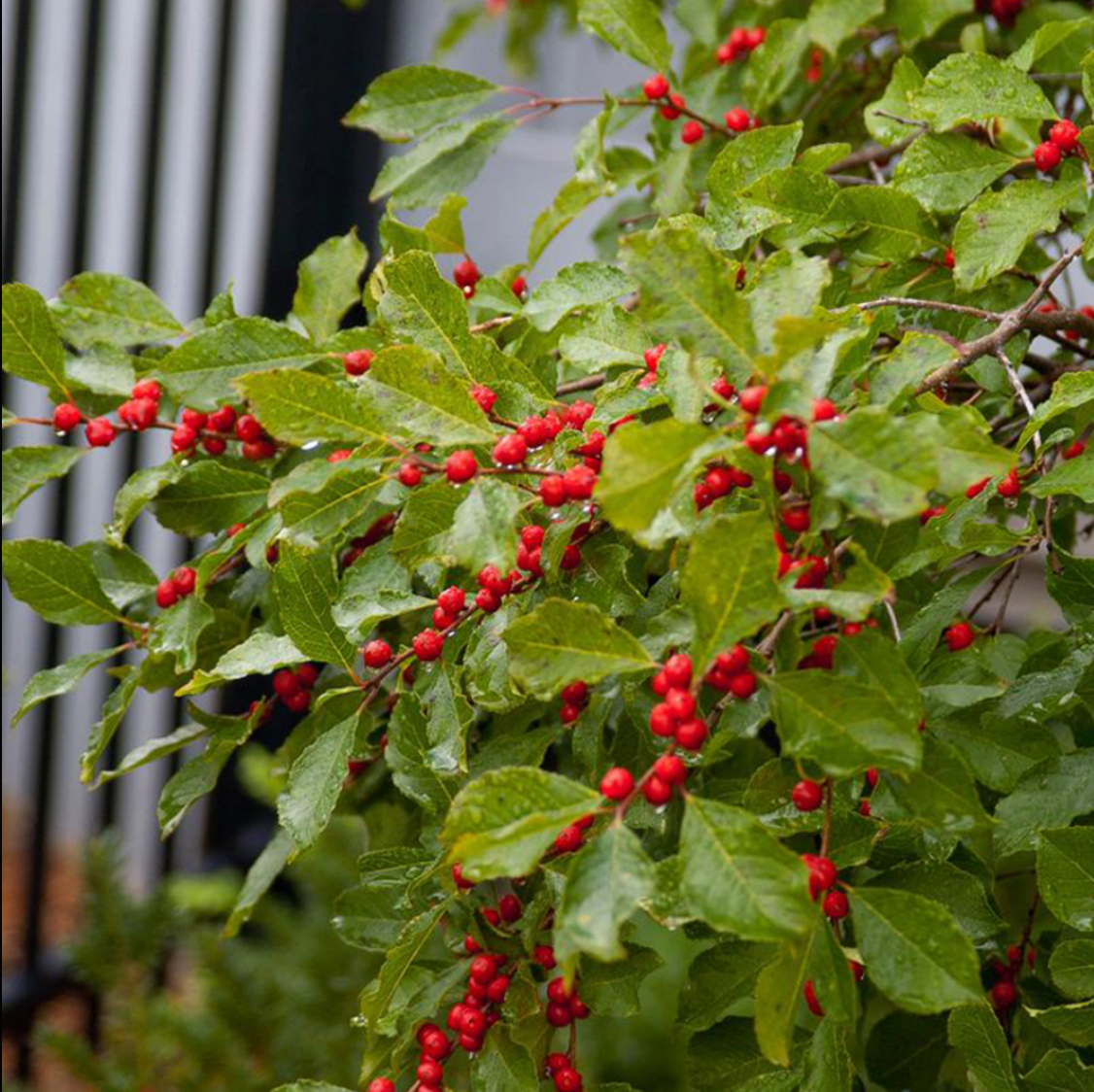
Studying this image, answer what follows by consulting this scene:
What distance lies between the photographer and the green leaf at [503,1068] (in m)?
0.65

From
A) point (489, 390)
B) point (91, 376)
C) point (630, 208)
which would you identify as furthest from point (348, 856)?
point (489, 390)

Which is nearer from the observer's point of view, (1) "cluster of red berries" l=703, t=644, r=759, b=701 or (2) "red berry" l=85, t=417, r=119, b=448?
(1) "cluster of red berries" l=703, t=644, r=759, b=701

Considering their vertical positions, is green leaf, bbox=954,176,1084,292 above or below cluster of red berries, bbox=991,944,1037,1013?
above

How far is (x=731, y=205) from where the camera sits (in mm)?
712

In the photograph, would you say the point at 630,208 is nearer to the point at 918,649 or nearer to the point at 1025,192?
the point at 1025,192

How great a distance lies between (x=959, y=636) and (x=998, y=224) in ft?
0.67

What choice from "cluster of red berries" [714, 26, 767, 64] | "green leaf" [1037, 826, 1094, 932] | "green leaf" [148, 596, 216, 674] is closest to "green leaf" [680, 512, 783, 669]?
"green leaf" [1037, 826, 1094, 932]

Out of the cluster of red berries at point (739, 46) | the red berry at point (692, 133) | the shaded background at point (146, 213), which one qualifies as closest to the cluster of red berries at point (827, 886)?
the red berry at point (692, 133)

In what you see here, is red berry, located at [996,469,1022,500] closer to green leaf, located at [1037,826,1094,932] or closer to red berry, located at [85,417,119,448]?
green leaf, located at [1037,826,1094,932]

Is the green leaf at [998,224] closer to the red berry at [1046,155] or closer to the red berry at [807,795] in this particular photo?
the red berry at [1046,155]

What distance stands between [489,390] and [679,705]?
0.19 m

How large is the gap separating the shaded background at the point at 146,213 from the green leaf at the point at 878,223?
5.10 ft

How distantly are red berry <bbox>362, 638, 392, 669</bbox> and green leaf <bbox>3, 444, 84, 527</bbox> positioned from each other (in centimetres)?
23

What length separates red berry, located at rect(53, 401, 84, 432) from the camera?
0.81 metres
